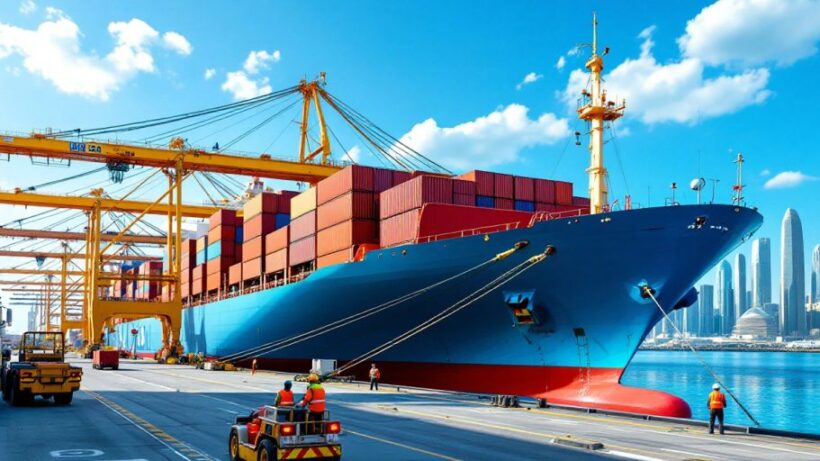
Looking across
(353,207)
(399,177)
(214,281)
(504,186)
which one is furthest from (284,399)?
(214,281)

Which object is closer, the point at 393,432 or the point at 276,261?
the point at 393,432

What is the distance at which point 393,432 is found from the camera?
16094 mm

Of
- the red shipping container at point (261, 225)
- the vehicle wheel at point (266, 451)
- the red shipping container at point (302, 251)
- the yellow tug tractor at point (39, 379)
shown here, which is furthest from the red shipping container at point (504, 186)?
the vehicle wheel at point (266, 451)

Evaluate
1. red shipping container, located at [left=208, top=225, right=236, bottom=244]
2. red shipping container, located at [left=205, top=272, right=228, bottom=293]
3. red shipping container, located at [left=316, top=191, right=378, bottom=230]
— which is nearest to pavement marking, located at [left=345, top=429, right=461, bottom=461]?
red shipping container, located at [left=316, top=191, right=378, bottom=230]

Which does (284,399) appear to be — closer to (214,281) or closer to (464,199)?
(464,199)

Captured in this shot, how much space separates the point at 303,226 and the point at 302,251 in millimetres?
1326

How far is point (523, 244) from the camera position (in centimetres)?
2444

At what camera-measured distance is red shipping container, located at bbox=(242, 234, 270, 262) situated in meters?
43.8

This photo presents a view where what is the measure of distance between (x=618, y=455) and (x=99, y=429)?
1133cm

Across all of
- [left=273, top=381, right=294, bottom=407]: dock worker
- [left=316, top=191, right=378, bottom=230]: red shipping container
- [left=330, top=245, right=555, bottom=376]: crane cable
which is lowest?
[left=273, top=381, right=294, bottom=407]: dock worker

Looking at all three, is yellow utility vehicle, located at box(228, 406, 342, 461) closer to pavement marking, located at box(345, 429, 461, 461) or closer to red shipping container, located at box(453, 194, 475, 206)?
pavement marking, located at box(345, 429, 461, 461)

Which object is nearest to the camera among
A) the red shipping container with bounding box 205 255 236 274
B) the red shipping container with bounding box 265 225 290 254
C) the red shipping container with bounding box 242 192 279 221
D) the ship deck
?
the ship deck

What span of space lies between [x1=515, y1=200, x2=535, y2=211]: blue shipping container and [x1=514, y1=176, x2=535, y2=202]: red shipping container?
0.47 feet

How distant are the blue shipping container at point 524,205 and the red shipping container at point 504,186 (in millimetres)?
539
